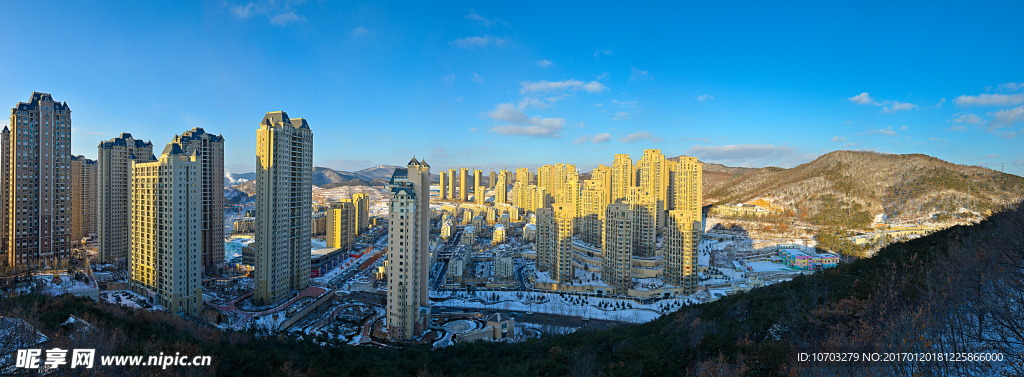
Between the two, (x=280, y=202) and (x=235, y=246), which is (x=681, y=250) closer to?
(x=280, y=202)

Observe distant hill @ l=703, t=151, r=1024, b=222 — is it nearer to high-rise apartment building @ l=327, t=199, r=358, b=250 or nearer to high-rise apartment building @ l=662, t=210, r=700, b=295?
high-rise apartment building @ l=662, t=210, r=700, b=295

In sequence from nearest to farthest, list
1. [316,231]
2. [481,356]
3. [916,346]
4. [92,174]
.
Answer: [916,346] < [481,356] < [92,174] < [316,231]

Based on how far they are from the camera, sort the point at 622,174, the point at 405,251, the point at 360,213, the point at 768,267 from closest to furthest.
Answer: the point at 405,251
the point at 768,267
the point at 622,174
the point at 360,213

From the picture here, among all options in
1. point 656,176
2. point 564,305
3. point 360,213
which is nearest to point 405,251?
point 564,305

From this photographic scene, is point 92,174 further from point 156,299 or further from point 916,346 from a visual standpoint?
point 916,346

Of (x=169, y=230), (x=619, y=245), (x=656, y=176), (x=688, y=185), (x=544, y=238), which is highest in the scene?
(x=656, y=176)

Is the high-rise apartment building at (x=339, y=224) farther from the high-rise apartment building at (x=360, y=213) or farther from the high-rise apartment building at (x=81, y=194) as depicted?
the high-rise apartment building at (x=81, y=194)

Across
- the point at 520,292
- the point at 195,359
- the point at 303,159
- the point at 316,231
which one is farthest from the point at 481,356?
the point at 316,231

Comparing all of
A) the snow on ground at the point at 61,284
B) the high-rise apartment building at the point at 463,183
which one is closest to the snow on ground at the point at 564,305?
the snow on ground at the point at 61,284
